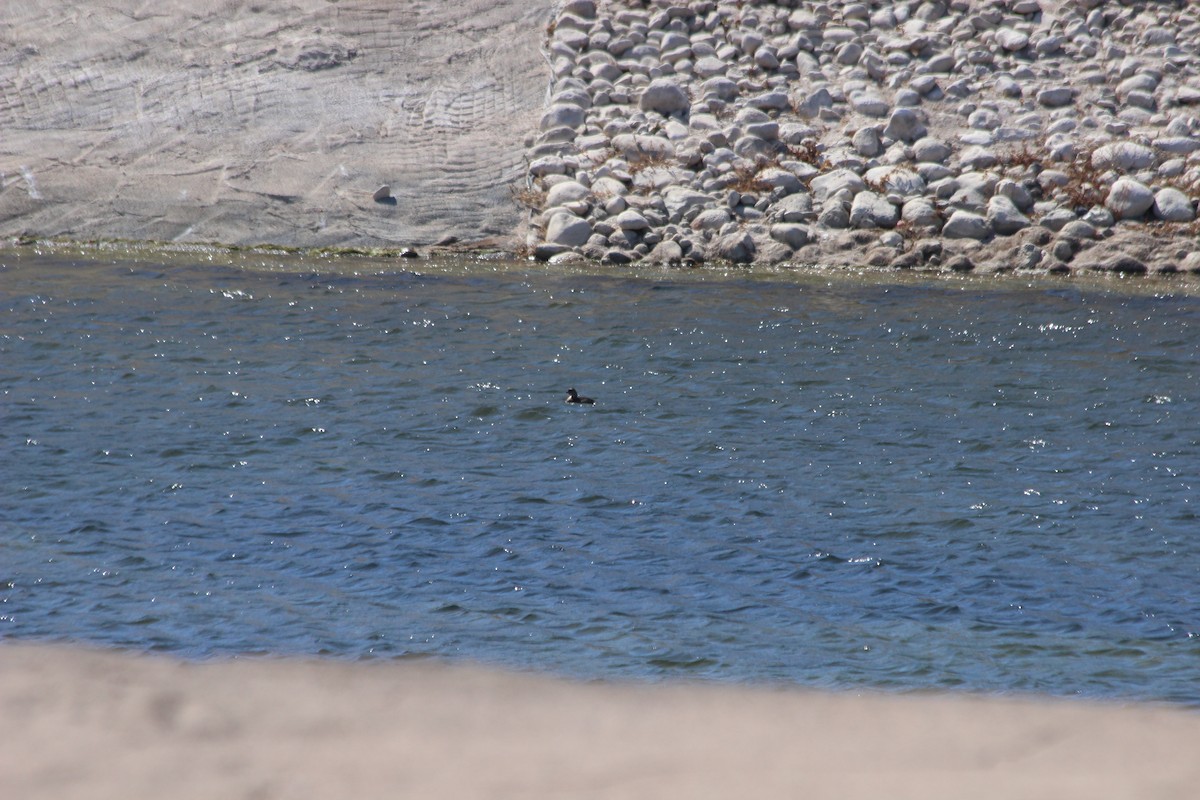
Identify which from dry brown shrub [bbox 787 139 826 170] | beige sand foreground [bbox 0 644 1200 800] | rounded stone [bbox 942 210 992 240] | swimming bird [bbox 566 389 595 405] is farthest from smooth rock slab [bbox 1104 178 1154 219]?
beige sand foreground [bbox 0 644 1200 800]

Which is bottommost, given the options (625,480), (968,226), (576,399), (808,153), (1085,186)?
(625,480)

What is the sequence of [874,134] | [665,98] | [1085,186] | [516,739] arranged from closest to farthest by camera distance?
[516,739] → [1085,186] → [874,134] → [665,98]

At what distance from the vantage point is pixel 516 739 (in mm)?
4691

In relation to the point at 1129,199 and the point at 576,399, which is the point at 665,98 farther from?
the point at 576,399

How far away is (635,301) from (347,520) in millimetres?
6701


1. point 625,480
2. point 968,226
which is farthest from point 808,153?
point 625,480

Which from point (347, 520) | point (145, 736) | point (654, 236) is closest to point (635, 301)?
point (654, 236)

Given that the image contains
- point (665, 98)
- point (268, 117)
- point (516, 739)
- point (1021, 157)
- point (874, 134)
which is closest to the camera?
point (516, 739)

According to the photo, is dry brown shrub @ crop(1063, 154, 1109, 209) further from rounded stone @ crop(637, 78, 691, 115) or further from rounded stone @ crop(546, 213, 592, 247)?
rounded stone @ crop(546, 213, 592, 247)

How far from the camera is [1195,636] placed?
5.62m

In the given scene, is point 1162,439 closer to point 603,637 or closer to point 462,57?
point 603,637

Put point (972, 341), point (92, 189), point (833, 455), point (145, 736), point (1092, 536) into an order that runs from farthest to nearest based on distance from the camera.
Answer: point (92, 189)
point (972, 341)
point (833, 455)
point (1092, 536)
point (145, 736)

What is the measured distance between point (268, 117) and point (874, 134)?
8379 millimetres

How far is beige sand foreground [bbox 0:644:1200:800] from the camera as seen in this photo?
168 inches
